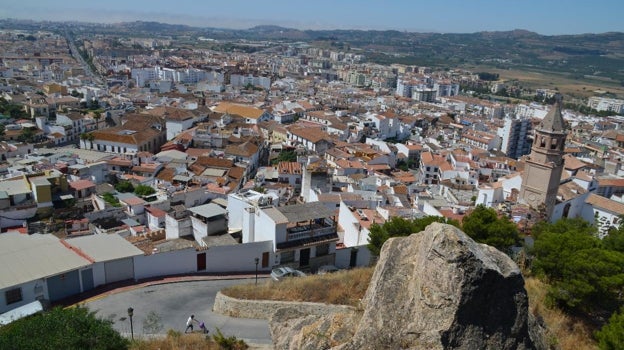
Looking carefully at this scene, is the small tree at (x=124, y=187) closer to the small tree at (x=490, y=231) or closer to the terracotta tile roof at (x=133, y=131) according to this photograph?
the terracotta tile roof at (x=133, y=131)

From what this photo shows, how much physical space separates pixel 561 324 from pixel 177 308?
31.2 ft

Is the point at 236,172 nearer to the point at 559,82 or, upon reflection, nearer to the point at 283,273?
the point at 283,273

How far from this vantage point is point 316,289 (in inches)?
477

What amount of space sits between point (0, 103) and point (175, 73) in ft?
150

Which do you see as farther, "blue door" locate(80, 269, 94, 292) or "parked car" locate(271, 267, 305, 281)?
"parked car" locate(271, 267, 305, 281)

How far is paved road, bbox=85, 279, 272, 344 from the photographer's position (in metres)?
11.6

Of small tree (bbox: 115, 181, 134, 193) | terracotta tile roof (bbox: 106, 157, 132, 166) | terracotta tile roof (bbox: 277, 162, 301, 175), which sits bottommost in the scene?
small tree (bbox: 115, 181, 134, 193)

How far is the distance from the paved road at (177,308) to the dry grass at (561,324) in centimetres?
610

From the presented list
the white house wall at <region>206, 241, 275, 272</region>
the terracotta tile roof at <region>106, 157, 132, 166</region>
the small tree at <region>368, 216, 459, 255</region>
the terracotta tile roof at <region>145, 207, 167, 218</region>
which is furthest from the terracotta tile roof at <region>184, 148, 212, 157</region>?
the small tree at <region>368, 216, 459, 255</region>

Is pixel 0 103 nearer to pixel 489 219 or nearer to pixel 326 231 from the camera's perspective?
pixel 326 231

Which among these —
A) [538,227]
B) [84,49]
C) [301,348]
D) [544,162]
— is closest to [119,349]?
[301,348]

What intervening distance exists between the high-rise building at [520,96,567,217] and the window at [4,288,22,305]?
21.5 metres

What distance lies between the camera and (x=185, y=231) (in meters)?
19.3

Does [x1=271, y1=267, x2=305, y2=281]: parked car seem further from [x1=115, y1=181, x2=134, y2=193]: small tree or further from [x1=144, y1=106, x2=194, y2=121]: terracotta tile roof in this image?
[x1=144, y1=106, x2=194, y2=121]: terracotta tile roof
